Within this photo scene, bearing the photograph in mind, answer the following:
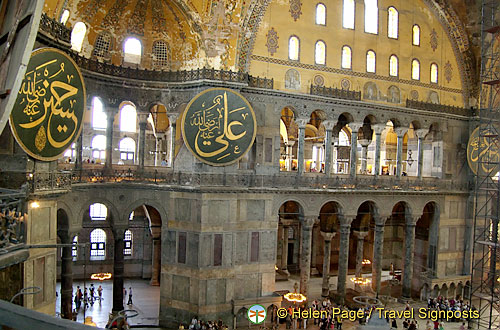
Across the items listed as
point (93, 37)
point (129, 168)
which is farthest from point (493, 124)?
point (93, 37)

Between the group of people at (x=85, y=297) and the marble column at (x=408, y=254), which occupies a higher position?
the marble column at (x=408, y=254)

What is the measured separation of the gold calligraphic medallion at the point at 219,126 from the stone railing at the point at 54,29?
461 centimetres

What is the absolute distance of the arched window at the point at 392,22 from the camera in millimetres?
19375

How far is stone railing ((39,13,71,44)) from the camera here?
10363 millimetres

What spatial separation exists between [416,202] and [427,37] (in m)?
7.83

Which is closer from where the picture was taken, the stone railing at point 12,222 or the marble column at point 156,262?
the stone railing at point 12,222

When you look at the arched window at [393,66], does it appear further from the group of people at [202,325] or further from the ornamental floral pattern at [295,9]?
the group of people at [202,325]

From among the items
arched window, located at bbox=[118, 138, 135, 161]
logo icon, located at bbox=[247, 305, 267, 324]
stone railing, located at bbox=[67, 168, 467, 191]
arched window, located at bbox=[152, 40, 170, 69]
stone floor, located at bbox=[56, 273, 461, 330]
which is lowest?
stone floor, located at bbox=[56, 273, 461, 330]

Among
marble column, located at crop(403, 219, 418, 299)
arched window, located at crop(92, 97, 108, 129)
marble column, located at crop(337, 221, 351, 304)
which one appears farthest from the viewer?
arched window, located at crop(92, 97, 108, 129)

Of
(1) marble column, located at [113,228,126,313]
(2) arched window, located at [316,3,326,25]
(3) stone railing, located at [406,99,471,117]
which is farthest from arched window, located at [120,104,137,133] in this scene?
(3) stone railing, located at [406,99,471,117]

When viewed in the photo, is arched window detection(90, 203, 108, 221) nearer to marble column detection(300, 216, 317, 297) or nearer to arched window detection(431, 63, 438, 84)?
marble column detection(300, 216, 317, 297)

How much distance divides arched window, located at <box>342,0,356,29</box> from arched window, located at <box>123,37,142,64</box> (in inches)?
335

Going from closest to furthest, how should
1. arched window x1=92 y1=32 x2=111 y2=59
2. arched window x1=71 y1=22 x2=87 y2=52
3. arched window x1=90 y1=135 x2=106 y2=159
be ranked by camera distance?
arched window x1=71 y1=22 x2=87 y2=52 → arched window x1=92 y1=32 x2=111 y2=59 → arched window x1=90 y1=135 x2=106 y2=159

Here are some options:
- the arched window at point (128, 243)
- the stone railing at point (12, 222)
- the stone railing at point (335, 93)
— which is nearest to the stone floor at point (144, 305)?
the arched window at point (128, 243)
